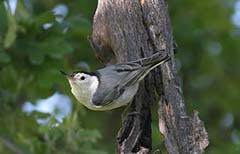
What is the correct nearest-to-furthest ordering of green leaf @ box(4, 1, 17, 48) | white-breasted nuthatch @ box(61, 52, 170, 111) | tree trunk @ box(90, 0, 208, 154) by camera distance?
tree trunk @ box(90, 0, 208, 154) → white-breasted nuthatch @ box(61, 52, 170, 111) → green leaf @ box(4, 1, 17, 48)

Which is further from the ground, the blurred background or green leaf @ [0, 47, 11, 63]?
green leaf @ [0, 47, 11, 63]

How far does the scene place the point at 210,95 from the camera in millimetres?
6977

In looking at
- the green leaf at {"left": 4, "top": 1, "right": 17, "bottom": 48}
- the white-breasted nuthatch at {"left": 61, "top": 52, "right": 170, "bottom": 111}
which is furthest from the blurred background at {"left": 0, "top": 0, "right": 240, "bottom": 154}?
the white-breasted nuthatch at {"left": 61, "top": 52, "right": 170, "bottom": 111}

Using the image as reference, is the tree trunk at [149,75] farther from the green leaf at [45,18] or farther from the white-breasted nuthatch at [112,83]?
the green leaf at [45,18]

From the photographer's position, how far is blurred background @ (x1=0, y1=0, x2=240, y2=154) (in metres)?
4.79

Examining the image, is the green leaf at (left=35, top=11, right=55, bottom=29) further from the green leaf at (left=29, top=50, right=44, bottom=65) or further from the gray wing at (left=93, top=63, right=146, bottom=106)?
the gray wing at (left=93, top=63, right=146, bottom=106)

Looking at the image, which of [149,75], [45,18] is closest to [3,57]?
[45,18]

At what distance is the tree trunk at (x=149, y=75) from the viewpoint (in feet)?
11.6

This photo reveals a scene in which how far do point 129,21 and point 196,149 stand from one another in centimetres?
75

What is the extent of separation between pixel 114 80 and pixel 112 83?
0.02 m

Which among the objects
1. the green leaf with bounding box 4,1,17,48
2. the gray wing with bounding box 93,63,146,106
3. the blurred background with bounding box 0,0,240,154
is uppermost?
the green leaf with bounding box 4,1,17,48

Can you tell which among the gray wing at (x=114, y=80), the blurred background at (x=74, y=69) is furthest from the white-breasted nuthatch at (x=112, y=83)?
the blurred background at (x=74, y=69)

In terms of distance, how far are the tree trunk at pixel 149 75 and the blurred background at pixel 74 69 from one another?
3.03 ft

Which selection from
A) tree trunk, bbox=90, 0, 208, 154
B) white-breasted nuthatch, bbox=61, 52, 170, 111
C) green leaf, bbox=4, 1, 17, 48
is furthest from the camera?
green leaf, bbox=4, 1, 17, 48
